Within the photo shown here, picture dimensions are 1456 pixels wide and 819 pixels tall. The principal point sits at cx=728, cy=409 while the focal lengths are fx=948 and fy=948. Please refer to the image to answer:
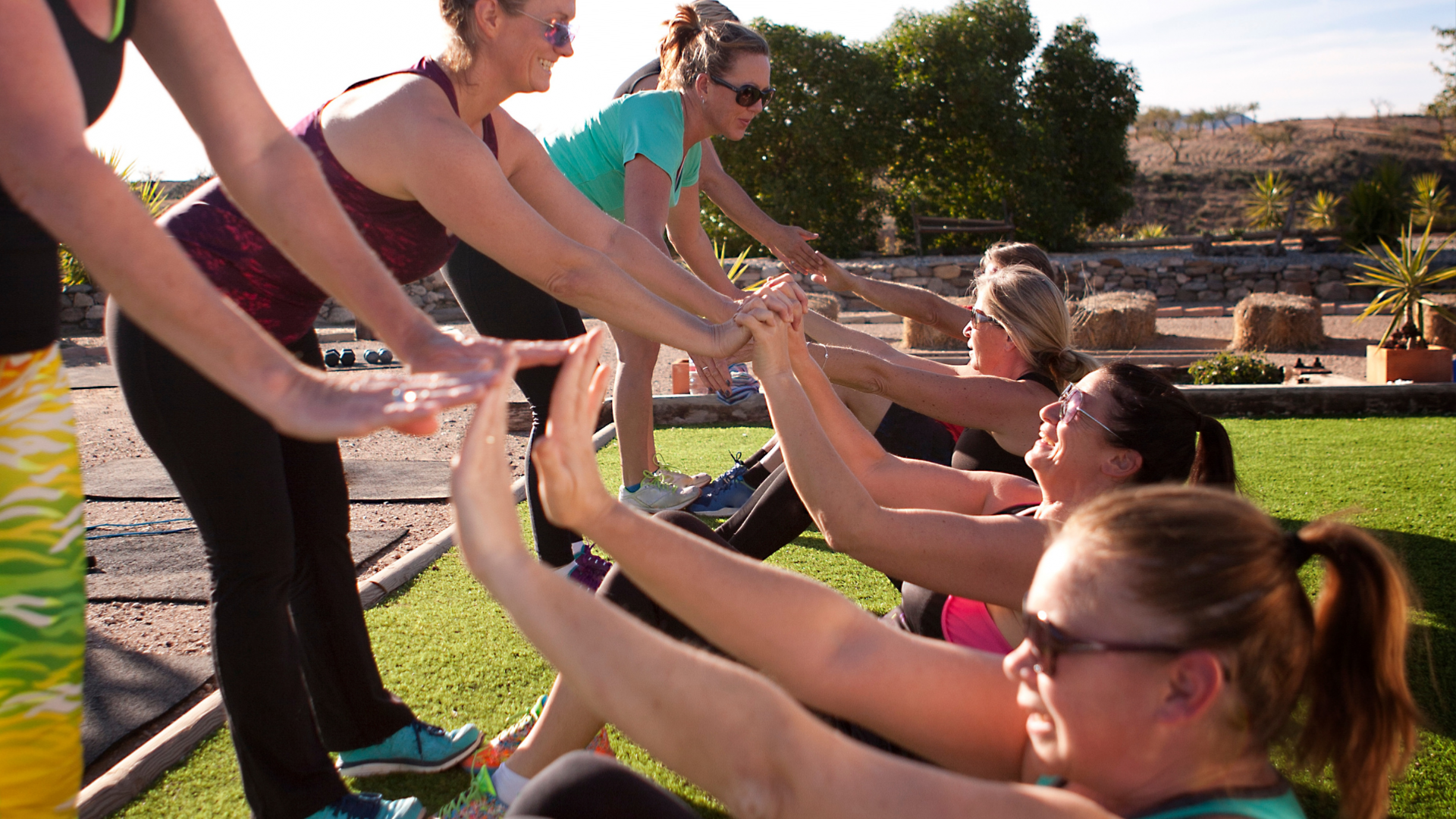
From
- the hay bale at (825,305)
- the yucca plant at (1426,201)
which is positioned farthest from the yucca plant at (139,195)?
the yucca plant at (1426,201)

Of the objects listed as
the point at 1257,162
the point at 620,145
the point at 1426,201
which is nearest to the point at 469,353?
the point at 620,145

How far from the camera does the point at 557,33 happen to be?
2129mm

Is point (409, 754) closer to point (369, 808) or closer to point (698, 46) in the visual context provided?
point (369, 808)

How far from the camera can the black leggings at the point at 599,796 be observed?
1286 millimetres

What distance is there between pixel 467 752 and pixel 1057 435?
1.60m

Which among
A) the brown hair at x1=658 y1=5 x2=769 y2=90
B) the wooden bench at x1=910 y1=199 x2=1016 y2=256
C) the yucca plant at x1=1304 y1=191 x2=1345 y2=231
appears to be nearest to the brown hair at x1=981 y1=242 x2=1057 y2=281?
the brown hair at x1=658 y1=5 x2=769 y2=90

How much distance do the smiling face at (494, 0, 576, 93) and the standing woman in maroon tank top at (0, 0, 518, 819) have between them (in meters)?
0.72

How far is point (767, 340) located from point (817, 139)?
21084 millimetres

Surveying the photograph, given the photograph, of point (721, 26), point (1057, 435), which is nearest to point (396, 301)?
point (1057, 435)

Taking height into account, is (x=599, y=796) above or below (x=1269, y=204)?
below

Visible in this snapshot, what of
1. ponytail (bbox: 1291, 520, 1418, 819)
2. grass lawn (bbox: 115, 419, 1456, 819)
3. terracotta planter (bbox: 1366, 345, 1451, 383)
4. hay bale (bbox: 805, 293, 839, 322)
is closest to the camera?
ponytail (bbox: 1291, 520, 1418, 819)

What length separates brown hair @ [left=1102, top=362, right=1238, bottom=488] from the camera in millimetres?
2148

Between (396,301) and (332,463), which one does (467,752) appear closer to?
(332,463)

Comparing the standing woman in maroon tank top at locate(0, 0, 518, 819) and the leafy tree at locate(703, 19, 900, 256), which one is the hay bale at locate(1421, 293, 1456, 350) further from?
the leafy tree at locate(703, 19, 900, 256)
